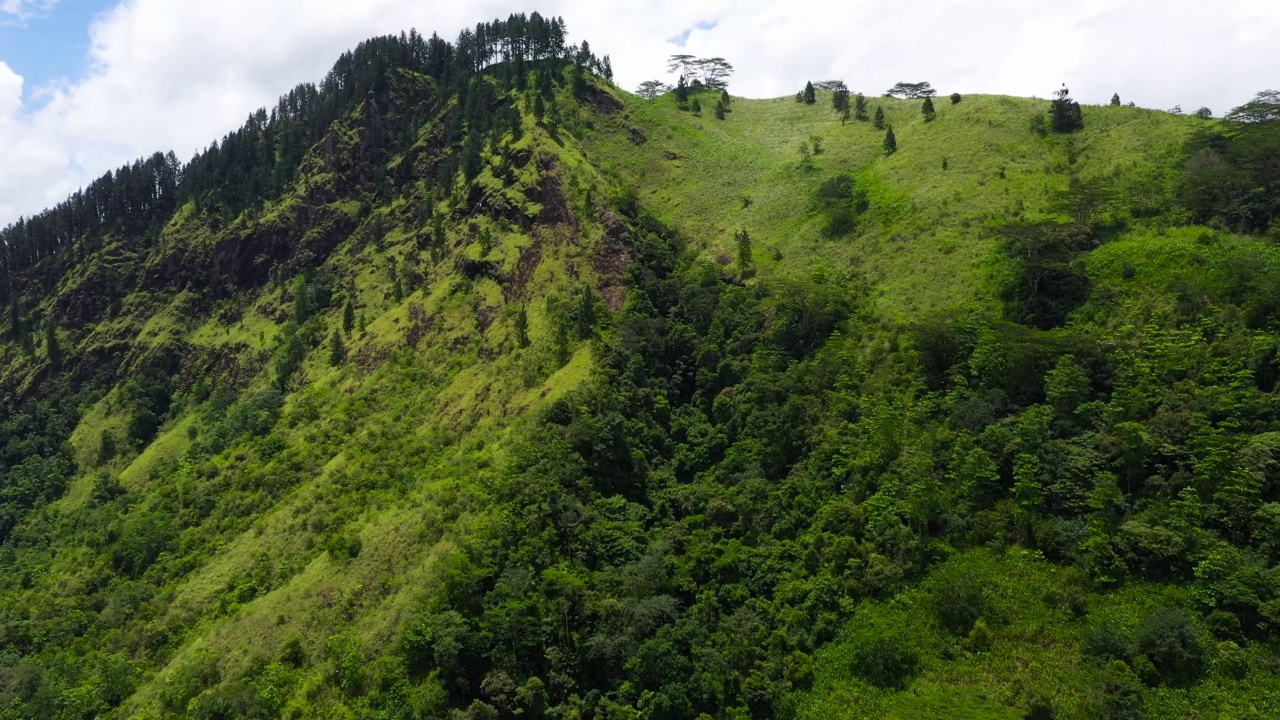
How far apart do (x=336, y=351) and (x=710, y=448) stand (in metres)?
59.9

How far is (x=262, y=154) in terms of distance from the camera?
166 meters

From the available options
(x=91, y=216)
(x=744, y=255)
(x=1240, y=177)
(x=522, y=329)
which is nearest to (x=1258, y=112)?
(x=1240, y=177)

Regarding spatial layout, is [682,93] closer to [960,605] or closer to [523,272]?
[523,272]

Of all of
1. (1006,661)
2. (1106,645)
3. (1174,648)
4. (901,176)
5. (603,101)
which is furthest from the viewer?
(603,101)

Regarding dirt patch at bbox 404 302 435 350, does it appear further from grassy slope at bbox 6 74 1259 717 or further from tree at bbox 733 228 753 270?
tree at bbox 733 228 753 270

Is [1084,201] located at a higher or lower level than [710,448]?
higher

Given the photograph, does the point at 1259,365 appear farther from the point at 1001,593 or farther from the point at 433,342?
the point at 433,342

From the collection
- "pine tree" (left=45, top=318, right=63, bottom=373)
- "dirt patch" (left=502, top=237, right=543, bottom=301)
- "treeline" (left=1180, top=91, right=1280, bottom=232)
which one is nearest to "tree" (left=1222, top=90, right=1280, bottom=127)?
"treeline" (left=1180, top=91, right=1280, bottom=232)

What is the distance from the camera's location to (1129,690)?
43.7 meters

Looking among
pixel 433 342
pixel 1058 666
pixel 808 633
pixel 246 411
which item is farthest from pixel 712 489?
pixel 246 411

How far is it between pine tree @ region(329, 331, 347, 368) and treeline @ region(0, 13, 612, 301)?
62.2 meters

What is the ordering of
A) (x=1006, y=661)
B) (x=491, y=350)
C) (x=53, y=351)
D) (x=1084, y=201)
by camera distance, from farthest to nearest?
(x=53, y=351)
(x=491, y=350)
(x=1084, y=201)
(x=1006, y=661)

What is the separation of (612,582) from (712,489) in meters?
15.0

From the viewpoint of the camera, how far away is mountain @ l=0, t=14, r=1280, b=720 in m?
51.5
